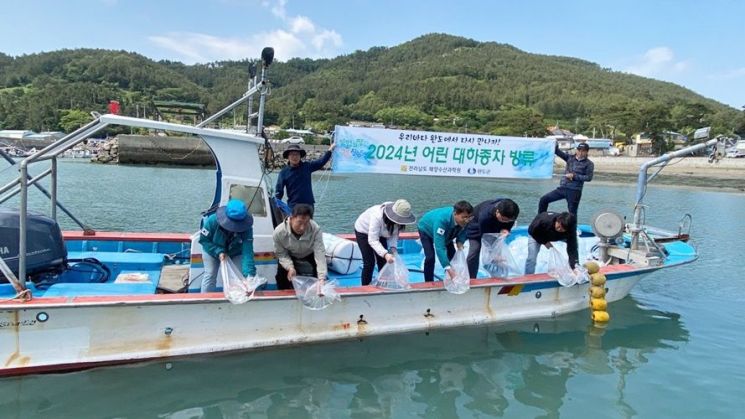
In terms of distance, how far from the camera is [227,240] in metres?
5.55

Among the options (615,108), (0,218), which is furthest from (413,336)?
(615,108)

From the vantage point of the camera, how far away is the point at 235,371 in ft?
18.3

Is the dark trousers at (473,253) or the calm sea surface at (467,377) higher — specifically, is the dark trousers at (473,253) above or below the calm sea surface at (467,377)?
above

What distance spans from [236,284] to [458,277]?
271 cm

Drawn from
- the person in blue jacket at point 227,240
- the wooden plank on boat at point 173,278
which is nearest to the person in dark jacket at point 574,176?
the person in blue jacket at point 227,240

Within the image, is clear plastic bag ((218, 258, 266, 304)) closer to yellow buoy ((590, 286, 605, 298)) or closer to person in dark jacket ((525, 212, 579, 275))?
person in dark jacket ((525, 212, 579, 275))

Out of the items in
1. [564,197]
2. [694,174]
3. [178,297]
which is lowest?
[178,297]

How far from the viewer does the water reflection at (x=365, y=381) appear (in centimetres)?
493

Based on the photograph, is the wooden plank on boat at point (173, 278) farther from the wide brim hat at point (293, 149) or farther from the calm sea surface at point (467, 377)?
the wide brim hat at point (293, 149)

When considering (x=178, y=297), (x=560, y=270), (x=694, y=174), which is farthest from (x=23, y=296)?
(x=694, y=174)

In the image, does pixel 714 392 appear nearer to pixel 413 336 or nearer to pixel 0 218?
pixel 413 336

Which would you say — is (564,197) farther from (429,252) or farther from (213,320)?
(213,320)

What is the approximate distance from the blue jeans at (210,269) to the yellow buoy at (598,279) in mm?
5051

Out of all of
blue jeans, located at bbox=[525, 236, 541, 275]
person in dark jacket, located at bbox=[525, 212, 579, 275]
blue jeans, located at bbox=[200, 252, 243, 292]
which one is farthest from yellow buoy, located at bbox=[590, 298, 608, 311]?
blue jeans, located at bbox=[200, 252, 243, 292]
